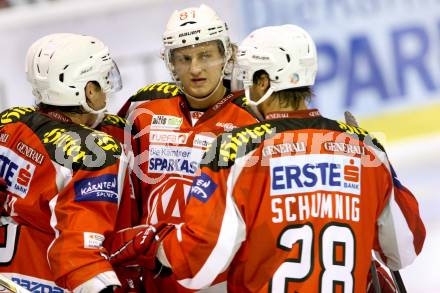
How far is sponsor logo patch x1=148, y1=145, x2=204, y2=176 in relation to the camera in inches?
172

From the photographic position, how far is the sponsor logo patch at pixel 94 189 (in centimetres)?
383

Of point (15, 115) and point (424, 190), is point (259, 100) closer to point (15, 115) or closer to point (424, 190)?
point (15, 115)

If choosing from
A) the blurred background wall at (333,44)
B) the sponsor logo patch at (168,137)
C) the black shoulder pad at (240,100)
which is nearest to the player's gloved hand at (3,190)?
the sponsor logo patch at (168,137)

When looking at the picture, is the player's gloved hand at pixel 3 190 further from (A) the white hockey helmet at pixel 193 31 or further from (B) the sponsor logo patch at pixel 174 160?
(A) the white hockey helmet at pixel 193 31

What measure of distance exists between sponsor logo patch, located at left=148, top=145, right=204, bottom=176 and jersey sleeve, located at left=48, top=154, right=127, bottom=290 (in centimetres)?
50

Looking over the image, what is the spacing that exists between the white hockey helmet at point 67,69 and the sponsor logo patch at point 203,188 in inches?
26.2

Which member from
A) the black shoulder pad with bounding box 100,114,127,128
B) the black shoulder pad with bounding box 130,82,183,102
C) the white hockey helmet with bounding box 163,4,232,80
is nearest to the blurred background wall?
the black shoulder pad with bounding box 130,82,183,102

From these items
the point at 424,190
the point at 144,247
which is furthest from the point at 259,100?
the point at 424,190

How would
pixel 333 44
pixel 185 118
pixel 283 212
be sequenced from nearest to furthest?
pixel 283 212 → pixel 185 118 → pixel 333 44

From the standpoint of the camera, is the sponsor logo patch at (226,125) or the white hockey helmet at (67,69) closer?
the white hockey helmet at (67,69)

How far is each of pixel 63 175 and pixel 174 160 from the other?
0.66 meters

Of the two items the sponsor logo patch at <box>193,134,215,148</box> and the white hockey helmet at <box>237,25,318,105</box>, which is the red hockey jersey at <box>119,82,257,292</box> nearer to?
the sponsor logo patch at <box>193,134,215,148</box>

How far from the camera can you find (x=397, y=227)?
3803 mm

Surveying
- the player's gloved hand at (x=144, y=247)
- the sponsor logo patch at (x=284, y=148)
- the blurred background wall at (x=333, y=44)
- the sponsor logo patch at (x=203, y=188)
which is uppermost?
the blurred background wall at (x=333, y=44)
